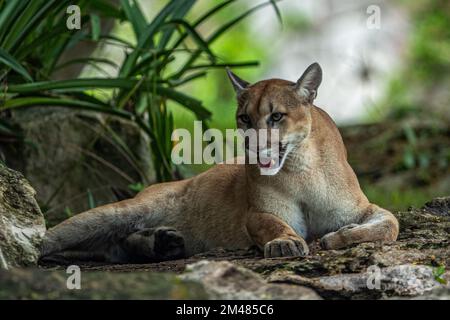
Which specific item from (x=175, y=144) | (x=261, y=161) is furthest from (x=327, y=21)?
(x=261, y=161)

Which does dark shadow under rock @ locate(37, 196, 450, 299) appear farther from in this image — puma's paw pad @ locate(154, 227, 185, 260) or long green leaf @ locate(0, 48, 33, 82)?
long green leaf @ locate(0, 48, 33, 82)

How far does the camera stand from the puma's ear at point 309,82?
20.5ft

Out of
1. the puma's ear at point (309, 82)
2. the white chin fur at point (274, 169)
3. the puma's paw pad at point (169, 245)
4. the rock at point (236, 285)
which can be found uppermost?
the puma's ear at point (309, 82)

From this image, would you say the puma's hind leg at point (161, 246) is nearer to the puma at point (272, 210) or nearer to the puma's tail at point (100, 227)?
the puma at point (272, 210)

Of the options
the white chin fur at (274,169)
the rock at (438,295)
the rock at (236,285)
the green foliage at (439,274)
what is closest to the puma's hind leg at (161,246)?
the white chin fur at (274,169)

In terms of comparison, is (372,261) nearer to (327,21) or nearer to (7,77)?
(7,77)

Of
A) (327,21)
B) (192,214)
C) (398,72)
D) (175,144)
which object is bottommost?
(192,214)

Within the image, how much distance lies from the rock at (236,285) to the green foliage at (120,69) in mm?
3332

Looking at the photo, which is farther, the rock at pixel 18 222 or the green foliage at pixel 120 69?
the green foliage at pixel 120 69

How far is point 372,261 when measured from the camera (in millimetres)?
5254

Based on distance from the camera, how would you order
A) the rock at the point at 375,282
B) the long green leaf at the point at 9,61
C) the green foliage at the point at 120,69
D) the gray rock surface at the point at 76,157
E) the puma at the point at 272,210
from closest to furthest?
1. the rock at the point at 375,282
2. the puma at the point at 272,210
3. the long green leaf at the point at 9,61
4. the green foliage at the point at 120,69
5. the gray rock surface at the point at 76,157

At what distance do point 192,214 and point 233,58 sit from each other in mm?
10266

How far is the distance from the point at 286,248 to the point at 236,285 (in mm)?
1209

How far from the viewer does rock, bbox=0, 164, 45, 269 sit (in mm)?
5477
